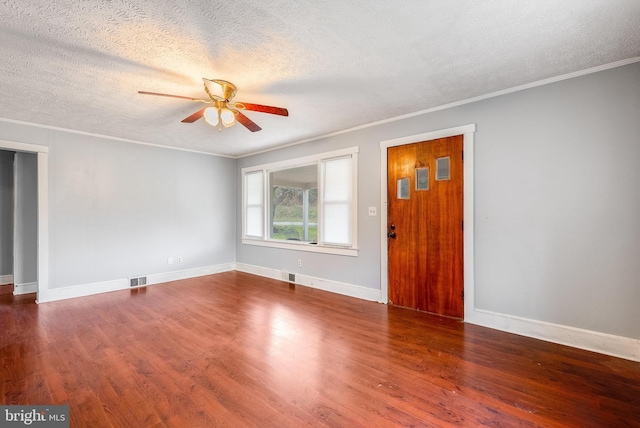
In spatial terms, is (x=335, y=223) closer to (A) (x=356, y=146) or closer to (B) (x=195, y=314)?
(A) (x=356, y=146)

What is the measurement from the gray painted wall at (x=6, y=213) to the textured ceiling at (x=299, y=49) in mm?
2628

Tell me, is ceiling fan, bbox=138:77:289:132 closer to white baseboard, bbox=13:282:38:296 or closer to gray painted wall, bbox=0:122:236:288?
gray painted wall, bbox=0:122:236:288

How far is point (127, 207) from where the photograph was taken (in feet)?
16.3

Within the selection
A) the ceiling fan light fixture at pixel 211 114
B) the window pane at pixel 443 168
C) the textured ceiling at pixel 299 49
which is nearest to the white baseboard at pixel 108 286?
the textured ceiling at pixel 299 49

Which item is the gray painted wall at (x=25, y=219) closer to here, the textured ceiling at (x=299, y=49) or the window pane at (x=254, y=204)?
the textured ceiling at (x=299, y=49)

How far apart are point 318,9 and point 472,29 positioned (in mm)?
1115

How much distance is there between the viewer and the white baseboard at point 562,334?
246 centimetres

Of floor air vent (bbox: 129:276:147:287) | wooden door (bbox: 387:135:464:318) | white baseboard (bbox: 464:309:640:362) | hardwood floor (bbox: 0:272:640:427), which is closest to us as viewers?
hardwood floor (bbox: 0:272:640:427)

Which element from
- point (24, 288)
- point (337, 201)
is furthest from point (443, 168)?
point (24, 288)

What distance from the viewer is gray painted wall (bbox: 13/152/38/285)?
455cm

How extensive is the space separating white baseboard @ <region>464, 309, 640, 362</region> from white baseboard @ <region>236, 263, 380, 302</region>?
1.30 m

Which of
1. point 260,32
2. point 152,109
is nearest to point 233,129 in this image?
point 152,109

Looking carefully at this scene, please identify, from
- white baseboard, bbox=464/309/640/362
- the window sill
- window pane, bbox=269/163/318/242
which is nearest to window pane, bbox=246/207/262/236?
the window sill

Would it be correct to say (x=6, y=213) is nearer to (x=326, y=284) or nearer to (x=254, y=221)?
(x=254, y=221)
